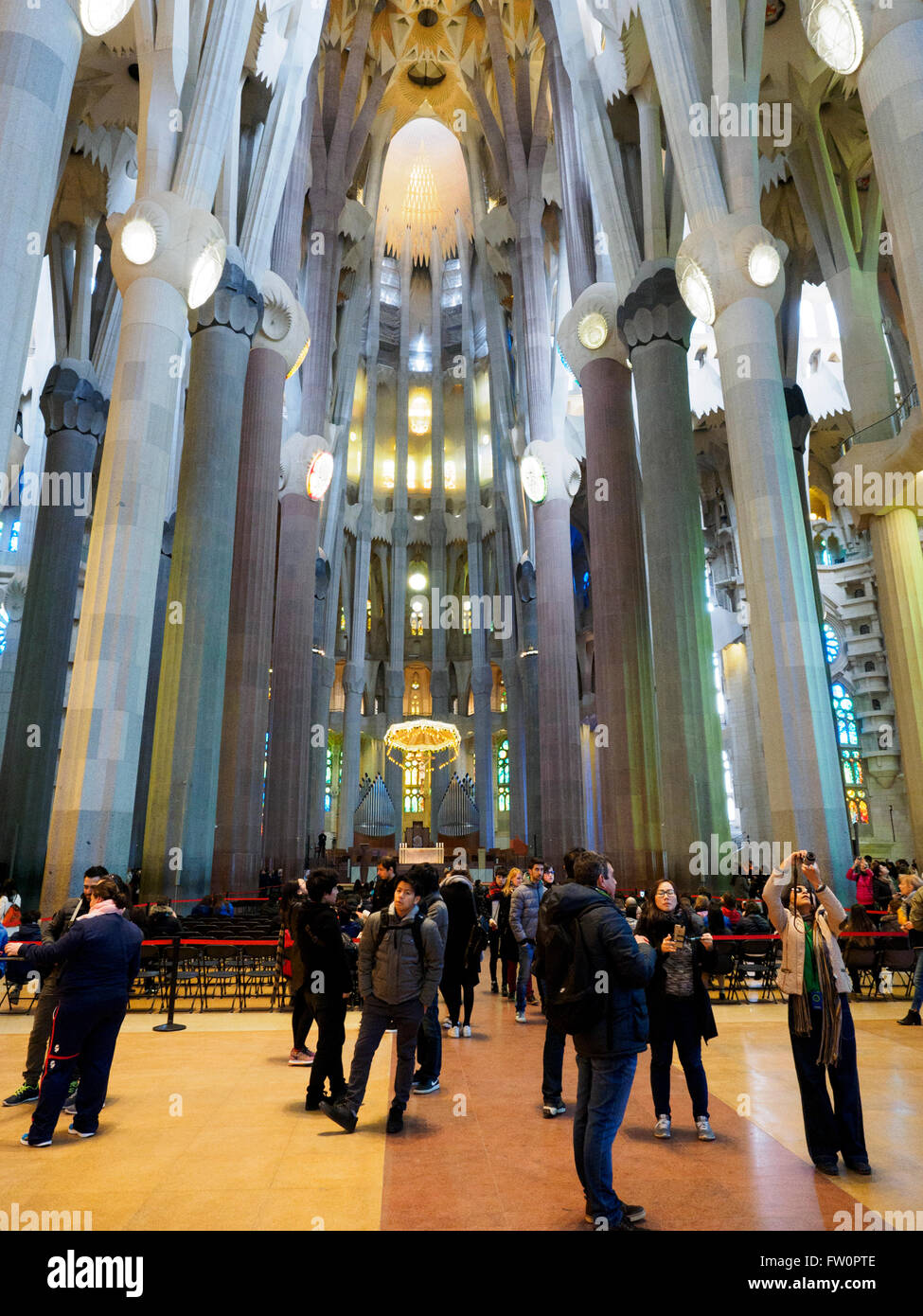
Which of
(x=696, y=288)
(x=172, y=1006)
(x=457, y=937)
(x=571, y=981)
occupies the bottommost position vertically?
(x=172, y=1006)

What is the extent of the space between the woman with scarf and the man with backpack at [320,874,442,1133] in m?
1.77

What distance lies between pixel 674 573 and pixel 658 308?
5.57m

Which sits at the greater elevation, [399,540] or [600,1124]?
[399,540]

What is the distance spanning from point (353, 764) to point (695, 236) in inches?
1009

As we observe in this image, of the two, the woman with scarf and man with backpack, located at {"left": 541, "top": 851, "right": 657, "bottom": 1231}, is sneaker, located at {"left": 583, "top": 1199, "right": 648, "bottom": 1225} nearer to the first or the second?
man with backpack, located at {"left": 541, "top": 851, "right": 657, "bottom": 1231}

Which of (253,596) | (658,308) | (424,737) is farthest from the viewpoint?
(424,737)

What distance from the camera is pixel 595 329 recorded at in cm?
1953

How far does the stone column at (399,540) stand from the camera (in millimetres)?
35938

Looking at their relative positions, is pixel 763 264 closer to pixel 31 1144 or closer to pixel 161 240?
pixel 161 240

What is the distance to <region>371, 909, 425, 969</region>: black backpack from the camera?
4371mm

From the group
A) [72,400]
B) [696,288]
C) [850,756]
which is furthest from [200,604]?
[850,756]

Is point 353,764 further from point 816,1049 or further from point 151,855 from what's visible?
point 816,1049

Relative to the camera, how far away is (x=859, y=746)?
29062 mm

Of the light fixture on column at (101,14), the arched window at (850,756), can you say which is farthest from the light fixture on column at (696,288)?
the arched window at (850,756)
